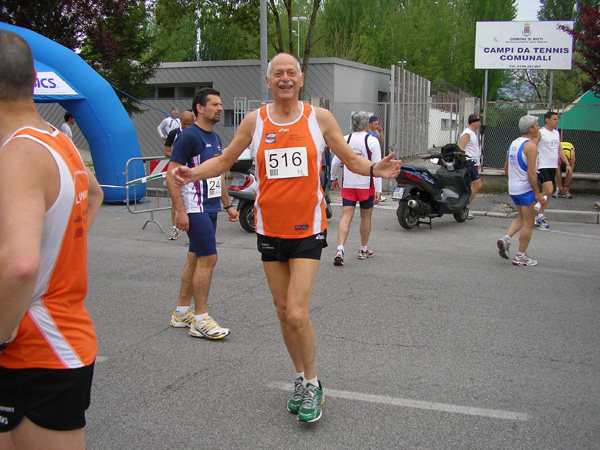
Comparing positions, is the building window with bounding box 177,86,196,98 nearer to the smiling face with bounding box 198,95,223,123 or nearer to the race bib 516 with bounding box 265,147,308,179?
the smiling face with bounding box 198,95,223,123

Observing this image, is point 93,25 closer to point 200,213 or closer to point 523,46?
point 523,46

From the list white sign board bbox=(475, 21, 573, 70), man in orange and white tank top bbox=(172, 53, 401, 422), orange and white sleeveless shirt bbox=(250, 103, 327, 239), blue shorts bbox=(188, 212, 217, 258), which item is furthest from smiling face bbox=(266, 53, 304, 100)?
white sign board bbox=(475, 21, 573, 70)

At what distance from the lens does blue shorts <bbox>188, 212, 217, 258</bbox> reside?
16.9ft

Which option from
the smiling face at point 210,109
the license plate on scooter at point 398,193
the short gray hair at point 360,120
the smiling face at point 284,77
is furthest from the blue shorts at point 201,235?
the license plate on scooter at point 398,193

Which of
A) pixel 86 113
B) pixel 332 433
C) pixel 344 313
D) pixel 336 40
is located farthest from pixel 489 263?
pixel 336 40

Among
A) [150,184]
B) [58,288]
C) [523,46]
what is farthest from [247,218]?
[523,46]

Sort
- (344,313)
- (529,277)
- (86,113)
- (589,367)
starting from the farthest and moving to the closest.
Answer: (86,113)
(529,277)
(344,313)
(589,367)

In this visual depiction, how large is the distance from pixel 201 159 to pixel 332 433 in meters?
2.72

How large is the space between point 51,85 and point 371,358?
33.5 feet

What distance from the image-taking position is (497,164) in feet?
51.3

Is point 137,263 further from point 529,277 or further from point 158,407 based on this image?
point 529,277

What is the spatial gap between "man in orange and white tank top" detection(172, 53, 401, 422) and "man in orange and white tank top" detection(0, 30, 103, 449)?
156 centimetres

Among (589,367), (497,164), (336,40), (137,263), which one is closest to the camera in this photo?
(589,367)

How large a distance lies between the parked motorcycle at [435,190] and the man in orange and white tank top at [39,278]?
8.37 meters
